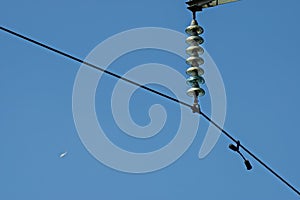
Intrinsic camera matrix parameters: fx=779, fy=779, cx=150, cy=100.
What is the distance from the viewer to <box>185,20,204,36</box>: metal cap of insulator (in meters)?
15.0

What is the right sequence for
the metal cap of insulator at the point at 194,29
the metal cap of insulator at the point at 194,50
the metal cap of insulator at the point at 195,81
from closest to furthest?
1. the metal cap of insulator at the point at 195,81
2. the metal cap of insulator at the point at 194,50
3. the metal cap of insulator at the point at 194,29

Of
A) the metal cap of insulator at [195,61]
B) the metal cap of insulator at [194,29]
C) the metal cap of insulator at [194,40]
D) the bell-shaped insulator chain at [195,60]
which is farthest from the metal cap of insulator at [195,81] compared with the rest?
the metal cap of insulator at [194,29]

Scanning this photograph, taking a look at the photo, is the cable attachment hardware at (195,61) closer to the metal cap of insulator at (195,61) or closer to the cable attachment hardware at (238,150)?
the metal cap of insulator at (195,61)

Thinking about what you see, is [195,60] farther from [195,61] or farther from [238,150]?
[238,150]

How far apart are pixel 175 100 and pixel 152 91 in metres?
0.49

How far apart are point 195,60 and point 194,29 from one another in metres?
0.67

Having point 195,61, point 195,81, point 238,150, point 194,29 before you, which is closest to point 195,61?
point 195,61

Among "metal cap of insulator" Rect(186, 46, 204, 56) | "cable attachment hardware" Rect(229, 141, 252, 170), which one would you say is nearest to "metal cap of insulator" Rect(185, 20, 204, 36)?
"metal cap of insulator" Rect(186, 46, 204, 56)

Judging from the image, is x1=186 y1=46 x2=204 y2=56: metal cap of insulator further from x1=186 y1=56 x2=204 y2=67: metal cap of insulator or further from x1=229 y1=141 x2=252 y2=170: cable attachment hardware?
x1=229 y1=141 x2=252 y2=170: cable attachment hardware

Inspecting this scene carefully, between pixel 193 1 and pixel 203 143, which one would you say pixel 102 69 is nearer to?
pixel 193 1

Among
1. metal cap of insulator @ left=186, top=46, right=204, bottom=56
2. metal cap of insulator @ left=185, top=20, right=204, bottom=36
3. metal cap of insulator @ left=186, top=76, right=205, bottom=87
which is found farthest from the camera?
metal cap of insulator @ left=185, top=20, right=204, bottom=36

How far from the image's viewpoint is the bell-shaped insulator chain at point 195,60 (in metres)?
14.7

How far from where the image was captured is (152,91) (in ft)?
48.4

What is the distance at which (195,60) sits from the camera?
48.4ft
